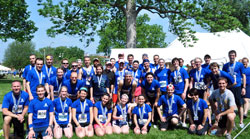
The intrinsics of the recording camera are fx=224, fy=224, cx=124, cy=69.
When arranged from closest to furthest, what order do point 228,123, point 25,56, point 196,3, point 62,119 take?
1. point 228,123
2. point 62,119
3. point 196,3
4. point 25,56

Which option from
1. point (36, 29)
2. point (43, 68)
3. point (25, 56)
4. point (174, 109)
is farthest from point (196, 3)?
point (25, 56)

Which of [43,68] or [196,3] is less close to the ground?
[196,3]

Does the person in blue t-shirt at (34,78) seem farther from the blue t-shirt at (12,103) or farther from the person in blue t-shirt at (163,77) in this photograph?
the person in blue t-shirt at (163,77)

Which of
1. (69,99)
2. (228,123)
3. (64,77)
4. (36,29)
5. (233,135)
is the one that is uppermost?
(36,29)

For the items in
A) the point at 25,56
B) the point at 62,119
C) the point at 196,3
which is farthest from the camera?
the point at 25,56

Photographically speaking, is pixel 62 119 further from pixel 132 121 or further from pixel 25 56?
pixel 25 56

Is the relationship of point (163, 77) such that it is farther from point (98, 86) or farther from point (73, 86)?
point (73, 86)

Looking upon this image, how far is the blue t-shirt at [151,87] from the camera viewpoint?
226 inches

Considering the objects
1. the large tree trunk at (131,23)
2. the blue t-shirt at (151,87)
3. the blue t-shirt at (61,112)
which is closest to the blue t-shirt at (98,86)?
the blue t-shirt at (61,112)

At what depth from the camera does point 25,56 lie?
6034 centimetres

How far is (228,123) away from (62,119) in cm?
365

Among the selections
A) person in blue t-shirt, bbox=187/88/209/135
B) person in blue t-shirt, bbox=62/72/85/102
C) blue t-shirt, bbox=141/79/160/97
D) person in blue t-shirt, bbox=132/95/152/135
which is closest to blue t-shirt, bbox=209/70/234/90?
person in blue t-shirt, bbox=187/88/209/135

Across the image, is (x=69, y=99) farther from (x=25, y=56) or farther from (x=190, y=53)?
(x=25, y=56)

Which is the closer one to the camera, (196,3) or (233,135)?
(233,135)
